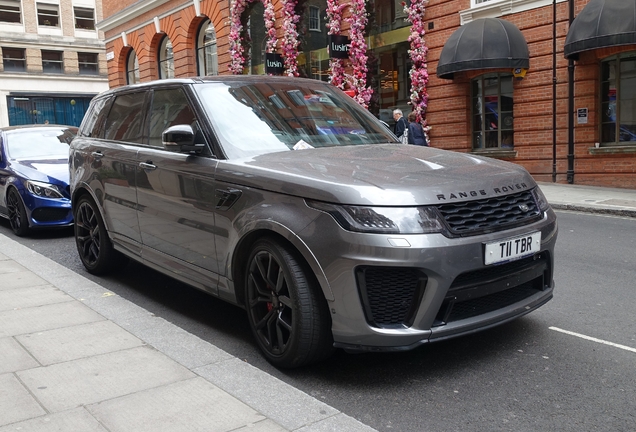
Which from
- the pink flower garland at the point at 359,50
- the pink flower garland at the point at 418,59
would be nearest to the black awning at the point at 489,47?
the pink flower garland at the point at 418,59

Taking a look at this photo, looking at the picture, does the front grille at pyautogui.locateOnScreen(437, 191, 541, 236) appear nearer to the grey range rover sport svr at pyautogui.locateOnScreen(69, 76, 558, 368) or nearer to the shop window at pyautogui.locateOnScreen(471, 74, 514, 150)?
the grey range rover sport svr at pyautogui.locateOnScreen(69, 76, 558, 368)

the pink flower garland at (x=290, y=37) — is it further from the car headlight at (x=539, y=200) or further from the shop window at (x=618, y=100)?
the car headlight at (x=539, y=200)

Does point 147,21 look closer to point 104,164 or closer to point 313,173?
point 104,164

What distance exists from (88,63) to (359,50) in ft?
133

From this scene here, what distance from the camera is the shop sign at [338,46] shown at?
2133 centimetres

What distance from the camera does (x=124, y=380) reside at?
3.57 meters

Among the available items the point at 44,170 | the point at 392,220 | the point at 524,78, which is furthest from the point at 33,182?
the point at 524,78

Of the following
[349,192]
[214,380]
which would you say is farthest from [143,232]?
[349,192]

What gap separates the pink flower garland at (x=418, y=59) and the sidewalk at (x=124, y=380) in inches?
596

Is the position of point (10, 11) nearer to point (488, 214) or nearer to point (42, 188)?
point (42, 188)

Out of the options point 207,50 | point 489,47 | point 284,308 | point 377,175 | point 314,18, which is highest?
point 314,18

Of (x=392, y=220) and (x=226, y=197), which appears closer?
(x=392, y=220)

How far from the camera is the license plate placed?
356cm

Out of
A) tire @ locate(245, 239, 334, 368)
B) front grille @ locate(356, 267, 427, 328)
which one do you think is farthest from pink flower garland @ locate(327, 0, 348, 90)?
front grille @ locate(356, 267, 427, 328)
